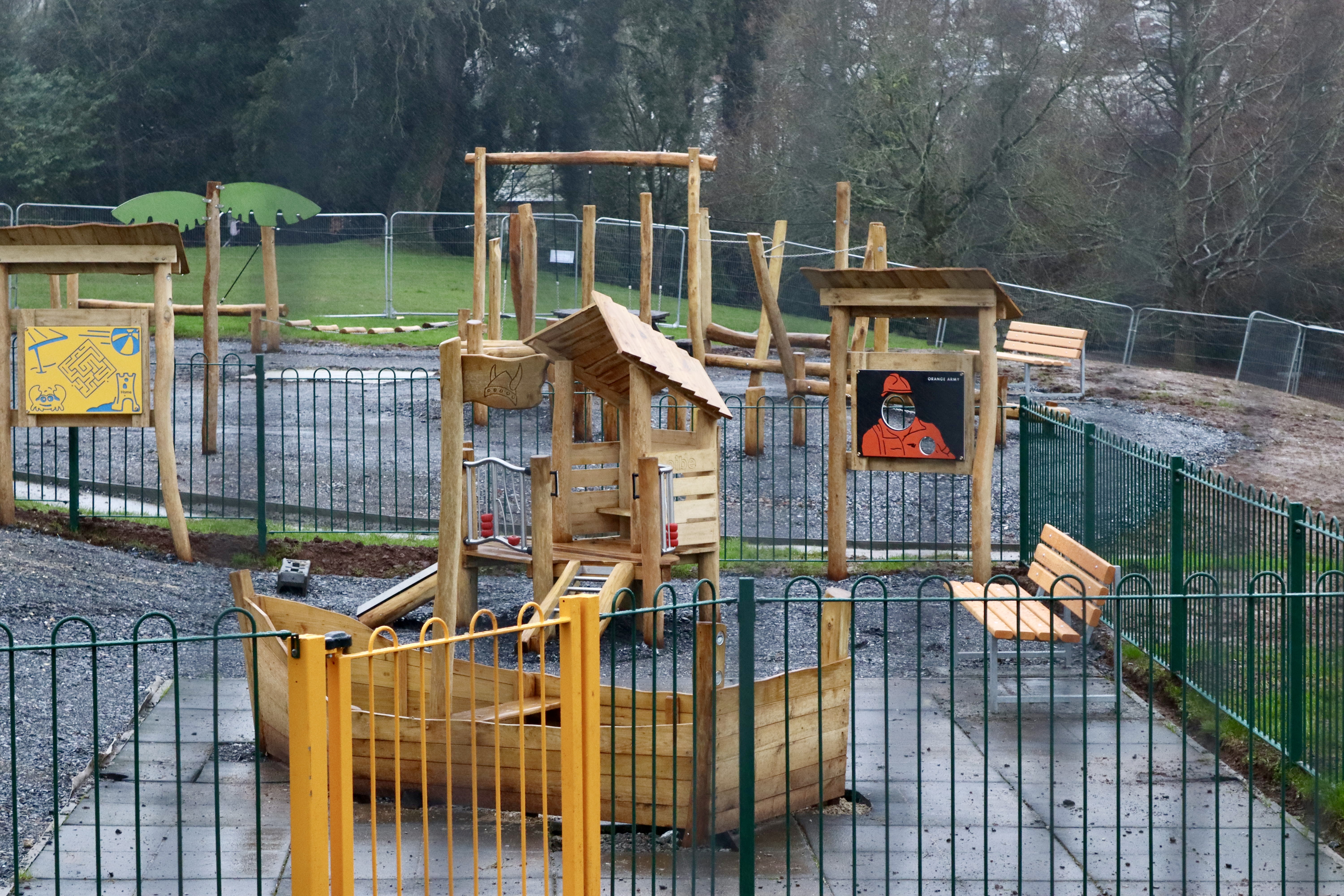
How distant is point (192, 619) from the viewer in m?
9.67

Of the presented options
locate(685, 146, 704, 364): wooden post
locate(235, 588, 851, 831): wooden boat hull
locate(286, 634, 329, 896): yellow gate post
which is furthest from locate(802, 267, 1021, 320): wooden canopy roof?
locate(286, 634, 329, 896): yellow gate post

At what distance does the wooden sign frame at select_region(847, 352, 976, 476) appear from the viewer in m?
10.1

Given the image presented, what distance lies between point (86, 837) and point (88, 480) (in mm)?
8738

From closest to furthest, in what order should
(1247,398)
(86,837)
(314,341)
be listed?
(86,837)
(1247,398)
(314,341)

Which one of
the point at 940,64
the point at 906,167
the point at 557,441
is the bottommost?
the point at 557,441

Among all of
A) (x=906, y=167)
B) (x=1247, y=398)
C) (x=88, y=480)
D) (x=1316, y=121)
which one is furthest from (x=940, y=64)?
(x=88, y=480)

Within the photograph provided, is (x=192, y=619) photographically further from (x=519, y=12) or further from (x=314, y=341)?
(x=519, y=12)

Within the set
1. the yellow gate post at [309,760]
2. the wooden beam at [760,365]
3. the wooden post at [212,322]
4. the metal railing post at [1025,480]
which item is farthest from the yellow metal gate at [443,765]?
the wooden beam at [760,365]

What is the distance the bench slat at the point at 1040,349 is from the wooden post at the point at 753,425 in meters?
5.14

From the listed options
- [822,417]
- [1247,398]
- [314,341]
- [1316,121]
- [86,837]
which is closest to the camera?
[86,837]

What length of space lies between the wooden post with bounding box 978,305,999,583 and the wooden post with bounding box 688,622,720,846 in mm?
4746

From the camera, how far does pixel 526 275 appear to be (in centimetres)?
1539

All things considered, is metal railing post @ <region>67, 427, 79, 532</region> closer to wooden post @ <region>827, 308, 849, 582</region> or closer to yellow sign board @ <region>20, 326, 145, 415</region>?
yellow sign board @ <region>20, 326, 145, 415</region>

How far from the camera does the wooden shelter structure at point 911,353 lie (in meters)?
9.94
